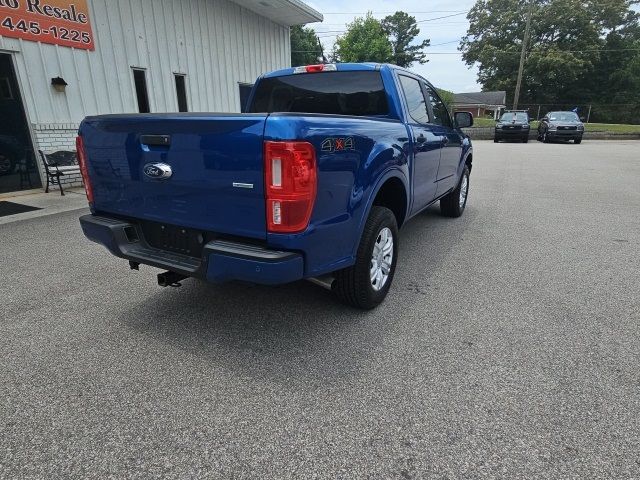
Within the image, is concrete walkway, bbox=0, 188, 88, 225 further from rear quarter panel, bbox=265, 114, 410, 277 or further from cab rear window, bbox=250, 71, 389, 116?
rear quarter panel, bbox=265, 114, 410, 277

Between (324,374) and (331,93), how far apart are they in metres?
2.57

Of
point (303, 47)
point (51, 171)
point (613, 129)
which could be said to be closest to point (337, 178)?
point (51, 171)

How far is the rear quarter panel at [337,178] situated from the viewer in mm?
2219

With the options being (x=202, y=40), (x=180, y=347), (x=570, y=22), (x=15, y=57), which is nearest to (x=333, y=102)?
(x=180, y=347)

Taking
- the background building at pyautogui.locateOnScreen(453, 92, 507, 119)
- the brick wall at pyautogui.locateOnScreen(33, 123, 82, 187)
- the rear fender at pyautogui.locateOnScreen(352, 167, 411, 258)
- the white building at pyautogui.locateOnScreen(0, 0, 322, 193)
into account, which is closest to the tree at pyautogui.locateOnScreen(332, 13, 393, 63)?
the background building at pyautogui.locateOnScreen(453, 92, 507, 119)

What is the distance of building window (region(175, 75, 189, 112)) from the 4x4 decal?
907 cm

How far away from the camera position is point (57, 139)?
7.94 meters

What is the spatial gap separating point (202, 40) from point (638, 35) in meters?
60.1

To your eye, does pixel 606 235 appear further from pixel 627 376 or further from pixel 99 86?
pixel 99 86

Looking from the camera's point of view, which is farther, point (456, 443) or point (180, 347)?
point (180, 347)

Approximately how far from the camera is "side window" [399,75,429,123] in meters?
3.91

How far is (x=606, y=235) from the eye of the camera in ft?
17.7

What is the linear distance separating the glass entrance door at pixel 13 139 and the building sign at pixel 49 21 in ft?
1.79

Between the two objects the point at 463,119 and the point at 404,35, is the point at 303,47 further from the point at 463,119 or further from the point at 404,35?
the point at 463,119
